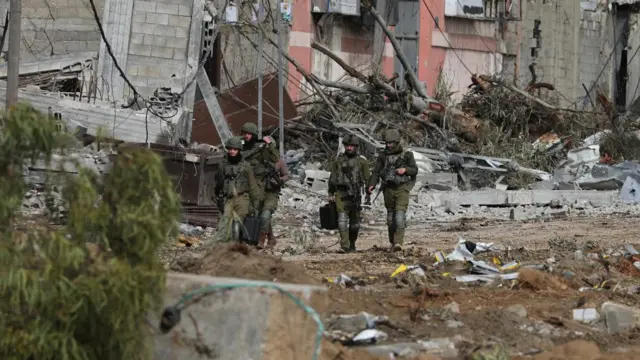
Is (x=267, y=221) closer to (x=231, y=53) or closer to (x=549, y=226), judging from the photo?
(x=549, y=226)

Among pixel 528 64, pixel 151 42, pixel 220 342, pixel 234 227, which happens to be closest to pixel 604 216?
pixel 151 42

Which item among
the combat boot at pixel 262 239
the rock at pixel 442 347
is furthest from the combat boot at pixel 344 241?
the rock at pixel 442 347

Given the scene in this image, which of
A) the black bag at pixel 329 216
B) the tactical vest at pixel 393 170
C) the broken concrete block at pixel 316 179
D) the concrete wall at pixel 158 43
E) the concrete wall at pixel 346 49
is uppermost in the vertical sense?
the concrete wall at pixel 346 49

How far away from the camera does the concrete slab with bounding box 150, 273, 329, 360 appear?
7.18m

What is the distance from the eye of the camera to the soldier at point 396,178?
15.9m

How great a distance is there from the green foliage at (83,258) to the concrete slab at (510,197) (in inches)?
678

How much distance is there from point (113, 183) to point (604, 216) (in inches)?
681

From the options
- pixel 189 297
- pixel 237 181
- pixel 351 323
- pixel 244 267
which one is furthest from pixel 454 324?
pixel 237 181

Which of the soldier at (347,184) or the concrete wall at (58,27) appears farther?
the concrete wall at (58,27)

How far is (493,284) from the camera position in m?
11.9

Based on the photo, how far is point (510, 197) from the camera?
24562mm

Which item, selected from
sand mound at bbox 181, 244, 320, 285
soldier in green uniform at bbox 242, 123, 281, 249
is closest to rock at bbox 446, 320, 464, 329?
sand mound at bbox 181, 244, 320, 285

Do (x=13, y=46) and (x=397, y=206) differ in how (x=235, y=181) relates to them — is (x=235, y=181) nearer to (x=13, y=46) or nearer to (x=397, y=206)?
(x=397, y=206)

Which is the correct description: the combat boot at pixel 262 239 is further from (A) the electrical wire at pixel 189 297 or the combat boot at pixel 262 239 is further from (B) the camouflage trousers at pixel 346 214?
(A) the electrical wire at pixel 189 297
